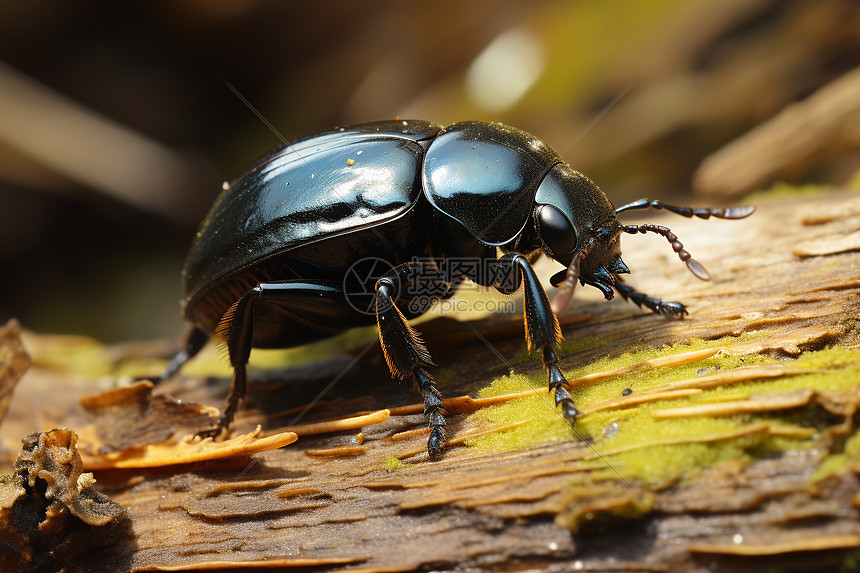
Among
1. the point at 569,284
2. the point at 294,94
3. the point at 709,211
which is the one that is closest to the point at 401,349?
the point at 569,284

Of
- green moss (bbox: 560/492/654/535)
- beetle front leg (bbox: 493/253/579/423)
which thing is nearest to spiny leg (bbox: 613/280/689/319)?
beetle front leg (bbox: 493/253/579/423)

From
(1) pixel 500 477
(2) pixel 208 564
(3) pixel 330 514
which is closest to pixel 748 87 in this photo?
(1) pixel 500 477

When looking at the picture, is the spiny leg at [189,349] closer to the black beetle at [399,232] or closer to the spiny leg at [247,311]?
the black beetle at [399,232]

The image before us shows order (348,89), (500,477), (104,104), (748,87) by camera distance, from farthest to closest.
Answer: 1. (348,89)
2. (104,104)
3. (748,87)
4. (500,477)

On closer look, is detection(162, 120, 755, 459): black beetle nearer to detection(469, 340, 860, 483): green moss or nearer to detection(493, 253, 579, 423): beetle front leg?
detection(493, 253, 579, 423): beetle front leg

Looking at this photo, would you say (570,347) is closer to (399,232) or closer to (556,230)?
(556,230)

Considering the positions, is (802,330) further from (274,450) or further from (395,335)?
(274,450)
